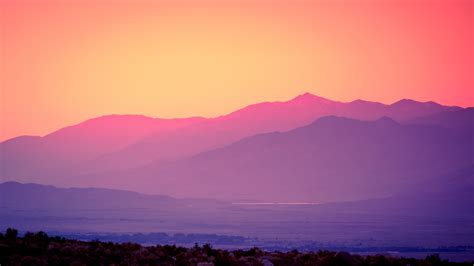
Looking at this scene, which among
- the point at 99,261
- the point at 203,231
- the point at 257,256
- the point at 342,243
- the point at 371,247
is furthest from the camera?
the point at 203,231

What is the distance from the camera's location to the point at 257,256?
35719 millimetres

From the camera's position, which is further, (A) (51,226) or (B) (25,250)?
(A) (51,226)

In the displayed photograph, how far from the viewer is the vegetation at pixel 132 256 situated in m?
32.4

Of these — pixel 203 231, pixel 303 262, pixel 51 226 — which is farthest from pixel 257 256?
pixel 51 226

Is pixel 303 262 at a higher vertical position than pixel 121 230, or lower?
lower

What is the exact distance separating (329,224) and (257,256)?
15785 cm

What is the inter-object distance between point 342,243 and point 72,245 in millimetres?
115264

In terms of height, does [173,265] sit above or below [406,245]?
below

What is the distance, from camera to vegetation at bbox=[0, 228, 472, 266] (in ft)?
106

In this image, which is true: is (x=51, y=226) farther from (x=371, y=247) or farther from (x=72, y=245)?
(x=72, y=245)

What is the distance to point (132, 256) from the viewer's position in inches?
1325

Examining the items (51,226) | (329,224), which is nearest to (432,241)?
(329,224)

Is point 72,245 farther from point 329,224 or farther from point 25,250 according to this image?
point 329,224

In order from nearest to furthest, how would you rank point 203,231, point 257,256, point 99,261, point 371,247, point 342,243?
1. point 99,261
2. point 257,256
3. point 371,247
4. point 342,243
5. point 203,231
